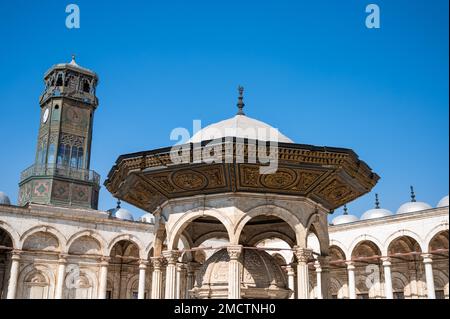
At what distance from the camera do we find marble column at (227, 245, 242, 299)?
22.8 ft

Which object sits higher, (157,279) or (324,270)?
(324,270)

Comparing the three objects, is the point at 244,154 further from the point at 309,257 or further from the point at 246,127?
the point at 309,257

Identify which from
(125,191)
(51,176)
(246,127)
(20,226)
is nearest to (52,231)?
(20,226)

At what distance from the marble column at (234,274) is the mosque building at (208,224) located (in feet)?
0.05

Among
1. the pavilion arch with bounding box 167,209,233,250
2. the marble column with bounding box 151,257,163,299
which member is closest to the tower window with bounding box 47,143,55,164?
the marble column with bounding box 151,257,163,299

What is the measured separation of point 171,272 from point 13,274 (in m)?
15.7

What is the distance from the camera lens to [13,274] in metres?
20.7

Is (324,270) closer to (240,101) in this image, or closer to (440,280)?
(240,101)

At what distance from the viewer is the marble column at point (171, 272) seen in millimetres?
7550

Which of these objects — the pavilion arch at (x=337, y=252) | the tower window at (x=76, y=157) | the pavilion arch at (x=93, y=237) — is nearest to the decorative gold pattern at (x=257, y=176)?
the pavilion arch at (x=93, y=237)

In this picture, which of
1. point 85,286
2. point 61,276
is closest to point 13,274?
point 61,276

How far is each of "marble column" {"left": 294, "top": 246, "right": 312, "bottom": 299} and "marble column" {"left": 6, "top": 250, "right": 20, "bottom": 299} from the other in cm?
1696

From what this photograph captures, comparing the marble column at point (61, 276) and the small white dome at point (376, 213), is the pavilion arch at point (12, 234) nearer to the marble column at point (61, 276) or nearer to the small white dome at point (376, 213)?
the marble column at point (61, 276)

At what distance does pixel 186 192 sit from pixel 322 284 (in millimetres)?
2714
